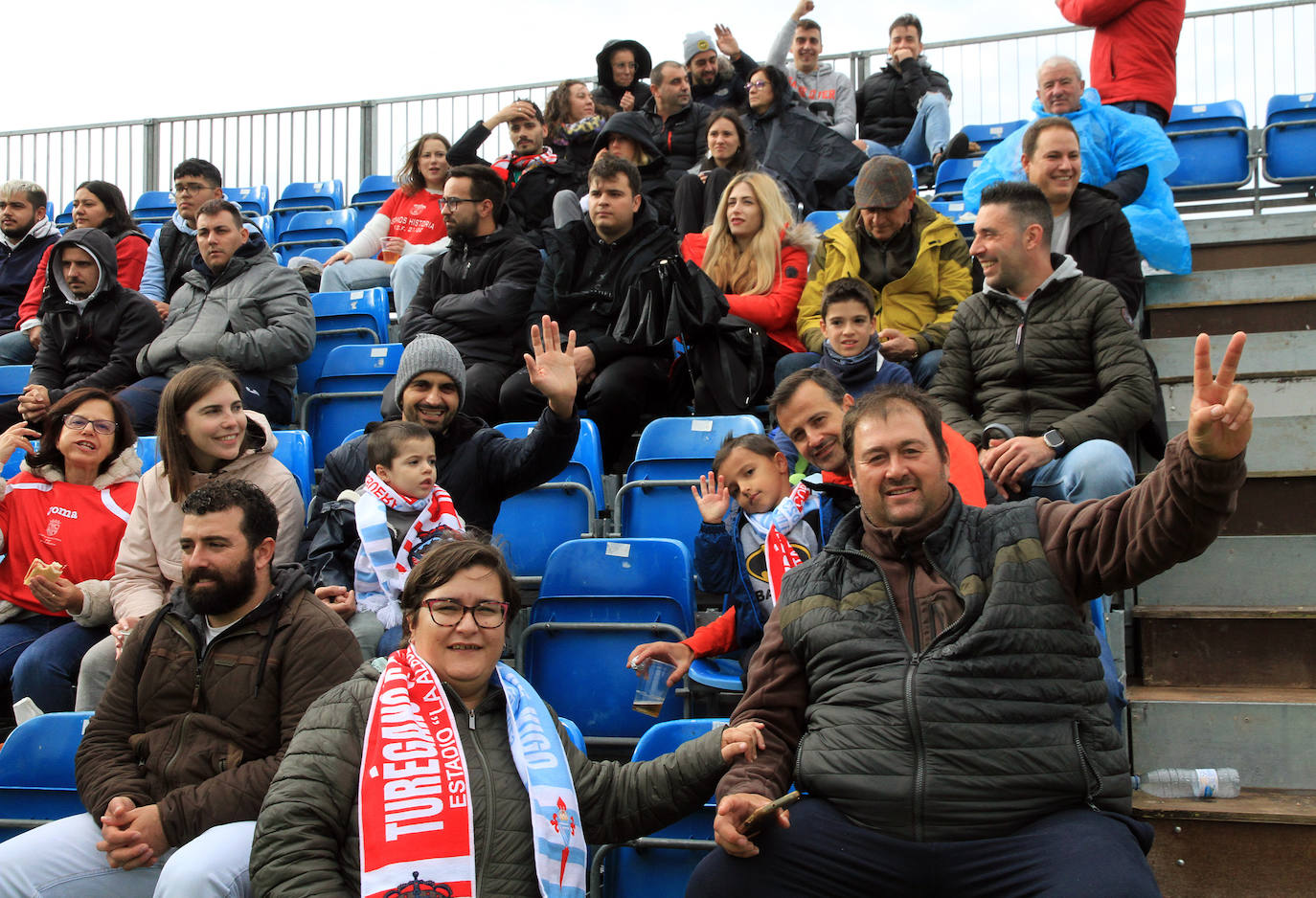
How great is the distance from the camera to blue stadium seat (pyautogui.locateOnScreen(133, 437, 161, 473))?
4.25m

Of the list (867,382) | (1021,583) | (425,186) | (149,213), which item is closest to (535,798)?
(1021,583)

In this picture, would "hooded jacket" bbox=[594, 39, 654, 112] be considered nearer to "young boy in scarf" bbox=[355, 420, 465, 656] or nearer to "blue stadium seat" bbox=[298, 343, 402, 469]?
"blue stadium seat" bbox=[298, 343, 402, 469]

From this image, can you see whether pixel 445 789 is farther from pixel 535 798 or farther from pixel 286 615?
pixel 286 615

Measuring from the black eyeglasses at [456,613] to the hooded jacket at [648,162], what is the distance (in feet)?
13.0

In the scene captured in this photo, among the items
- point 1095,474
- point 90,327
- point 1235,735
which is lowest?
point 1235,735

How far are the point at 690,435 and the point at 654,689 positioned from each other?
140cm

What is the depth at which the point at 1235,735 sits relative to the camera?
292 cm

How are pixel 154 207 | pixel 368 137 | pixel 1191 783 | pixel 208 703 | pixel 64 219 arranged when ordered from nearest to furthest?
pixel 208 703
pixel 1191 783
pixel 154 207
pixel 64 219
pixel 368 137

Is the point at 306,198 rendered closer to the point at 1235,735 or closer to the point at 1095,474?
the point at 1095,474

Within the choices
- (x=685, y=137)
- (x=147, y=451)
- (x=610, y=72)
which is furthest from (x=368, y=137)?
(x=147, y=451)

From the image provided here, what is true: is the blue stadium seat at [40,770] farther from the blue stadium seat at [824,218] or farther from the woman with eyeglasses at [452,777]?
the blue stadium seat at [824,218]

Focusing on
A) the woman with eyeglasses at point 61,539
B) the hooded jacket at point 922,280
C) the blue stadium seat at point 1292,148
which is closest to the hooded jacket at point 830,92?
the blue stadium seat at point 1292,148

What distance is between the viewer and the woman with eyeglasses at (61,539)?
10.9 feet

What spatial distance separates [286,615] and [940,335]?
285cm
